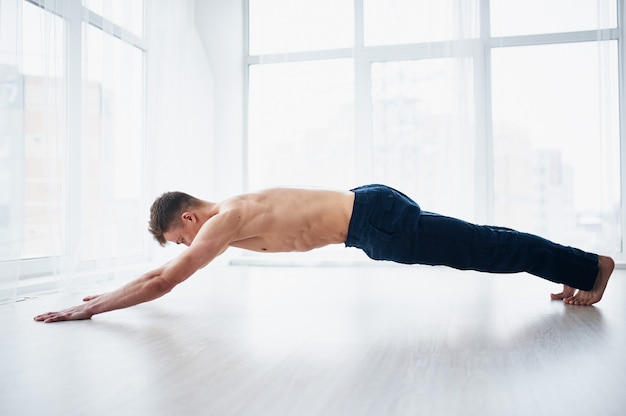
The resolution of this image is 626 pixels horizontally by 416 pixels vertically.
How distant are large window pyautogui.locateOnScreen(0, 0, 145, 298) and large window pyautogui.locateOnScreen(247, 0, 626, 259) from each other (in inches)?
61.6

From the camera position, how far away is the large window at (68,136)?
9.43 feet

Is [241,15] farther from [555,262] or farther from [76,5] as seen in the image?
[555,262]

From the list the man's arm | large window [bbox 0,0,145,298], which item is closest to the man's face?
the man's arm

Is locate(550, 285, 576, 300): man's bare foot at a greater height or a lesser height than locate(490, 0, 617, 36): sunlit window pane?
lesser

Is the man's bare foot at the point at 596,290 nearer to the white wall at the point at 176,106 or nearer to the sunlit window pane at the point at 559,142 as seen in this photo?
the sunlit window pane at the point at 559,142

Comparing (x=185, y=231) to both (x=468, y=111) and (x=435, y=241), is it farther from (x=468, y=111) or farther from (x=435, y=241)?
(x=468, y=111)

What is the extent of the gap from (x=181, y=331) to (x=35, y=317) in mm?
668

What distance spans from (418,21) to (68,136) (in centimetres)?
301

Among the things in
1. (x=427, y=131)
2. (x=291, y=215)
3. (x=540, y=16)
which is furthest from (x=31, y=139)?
(x=540, y=16)

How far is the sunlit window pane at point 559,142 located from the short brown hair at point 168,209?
3.24 meters

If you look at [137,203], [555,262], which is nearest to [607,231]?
[555,262]

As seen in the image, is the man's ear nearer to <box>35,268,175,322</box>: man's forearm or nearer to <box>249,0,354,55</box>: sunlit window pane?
<box>35,268,175,322</box>: man's forearm

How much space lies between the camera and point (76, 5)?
347cm

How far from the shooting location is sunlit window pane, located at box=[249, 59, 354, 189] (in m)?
5.11
